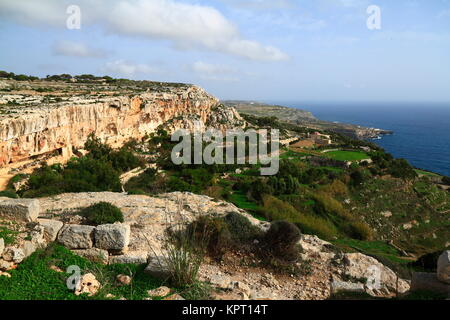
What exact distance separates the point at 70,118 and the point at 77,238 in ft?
58.0

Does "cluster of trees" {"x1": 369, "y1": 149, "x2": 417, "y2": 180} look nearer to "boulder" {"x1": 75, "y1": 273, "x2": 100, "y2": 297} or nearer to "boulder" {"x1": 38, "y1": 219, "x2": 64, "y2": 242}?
"boulder" {"x1": 38, "y1": 219, "x2": 64, "y2": 242}

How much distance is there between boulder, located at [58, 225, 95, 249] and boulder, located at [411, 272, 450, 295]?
756cm

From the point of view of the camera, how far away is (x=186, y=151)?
1238 inches

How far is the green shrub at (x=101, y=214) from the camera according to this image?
9.00m

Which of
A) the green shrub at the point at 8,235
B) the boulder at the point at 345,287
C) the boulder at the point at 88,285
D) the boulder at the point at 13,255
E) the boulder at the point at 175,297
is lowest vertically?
the boulder at the point at 345,287

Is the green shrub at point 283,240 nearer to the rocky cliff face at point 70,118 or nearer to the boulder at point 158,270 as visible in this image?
the boulder at point 158,270

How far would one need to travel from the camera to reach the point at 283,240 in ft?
27.5

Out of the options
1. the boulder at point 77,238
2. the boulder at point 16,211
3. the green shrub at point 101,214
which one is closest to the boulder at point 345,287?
the boulder at point 77,238

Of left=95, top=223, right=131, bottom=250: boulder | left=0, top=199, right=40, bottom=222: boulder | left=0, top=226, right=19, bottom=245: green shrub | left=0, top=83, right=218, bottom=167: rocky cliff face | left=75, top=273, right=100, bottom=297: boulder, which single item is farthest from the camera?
left=0, top=83, right=218, bottom=167: rocky cliff face

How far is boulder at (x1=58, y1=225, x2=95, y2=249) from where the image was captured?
708 cm

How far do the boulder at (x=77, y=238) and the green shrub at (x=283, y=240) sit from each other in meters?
4.86

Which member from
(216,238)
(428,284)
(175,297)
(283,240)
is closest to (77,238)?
(175,297)

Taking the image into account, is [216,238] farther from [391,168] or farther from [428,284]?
[391,168]

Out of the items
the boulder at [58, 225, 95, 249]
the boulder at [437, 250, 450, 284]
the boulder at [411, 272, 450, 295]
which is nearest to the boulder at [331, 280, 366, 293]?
the boulder at [411, 272, 450, 295]
